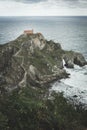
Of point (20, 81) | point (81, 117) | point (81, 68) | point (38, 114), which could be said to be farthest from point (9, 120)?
point (81, 68)

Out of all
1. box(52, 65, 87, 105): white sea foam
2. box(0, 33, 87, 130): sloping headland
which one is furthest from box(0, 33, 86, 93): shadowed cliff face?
box(52, 65, 87, 105): white sea foam

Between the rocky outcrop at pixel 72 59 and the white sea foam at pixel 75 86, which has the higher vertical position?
the rocky outcrop at pixel 72 59

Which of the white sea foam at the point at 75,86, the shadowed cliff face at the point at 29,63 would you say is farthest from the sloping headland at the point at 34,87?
the white sea foam at the point at 75,86

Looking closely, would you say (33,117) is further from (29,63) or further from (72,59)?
(72,59)

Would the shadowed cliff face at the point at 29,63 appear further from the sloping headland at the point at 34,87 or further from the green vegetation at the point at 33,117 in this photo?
the green vegetation at the point at 33,117

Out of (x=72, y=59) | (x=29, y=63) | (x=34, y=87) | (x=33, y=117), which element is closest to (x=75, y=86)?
(x=34, y=87)

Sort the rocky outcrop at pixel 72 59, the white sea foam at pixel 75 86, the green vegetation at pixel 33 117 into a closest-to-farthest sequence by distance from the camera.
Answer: the green vegetation at pixel 33 117
the white sea foam at pixel 75 86
the rocky outcrop at pixel 72 59

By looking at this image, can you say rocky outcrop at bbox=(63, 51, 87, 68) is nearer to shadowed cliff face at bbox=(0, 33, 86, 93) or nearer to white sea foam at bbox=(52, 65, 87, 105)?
shadowed cliff face at bbox=(0, 33, 86, 93)

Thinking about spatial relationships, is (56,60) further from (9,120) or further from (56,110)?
(9,120)
